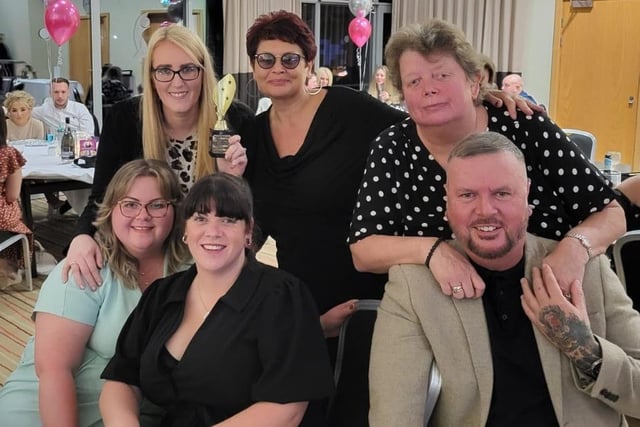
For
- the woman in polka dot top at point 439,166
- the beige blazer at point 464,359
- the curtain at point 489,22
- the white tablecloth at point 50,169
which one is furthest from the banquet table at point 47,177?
the curtain at point 489,22

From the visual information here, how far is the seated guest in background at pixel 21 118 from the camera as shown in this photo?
20.2 ft

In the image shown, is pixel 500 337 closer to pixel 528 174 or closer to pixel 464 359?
pixel 464 359

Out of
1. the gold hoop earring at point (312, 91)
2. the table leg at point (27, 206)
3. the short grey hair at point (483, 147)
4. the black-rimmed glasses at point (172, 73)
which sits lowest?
the table leg at point (27, 206)

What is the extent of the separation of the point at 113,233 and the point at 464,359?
988 mm

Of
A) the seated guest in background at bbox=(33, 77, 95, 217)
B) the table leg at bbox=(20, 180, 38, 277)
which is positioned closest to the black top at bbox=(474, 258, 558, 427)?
the table leg at bbox=(20, 180, 38, 277)

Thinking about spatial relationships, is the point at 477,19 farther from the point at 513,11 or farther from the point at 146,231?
the point at 146,231

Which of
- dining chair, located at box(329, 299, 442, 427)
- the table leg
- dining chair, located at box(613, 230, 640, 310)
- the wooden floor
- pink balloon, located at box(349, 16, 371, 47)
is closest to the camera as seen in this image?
dining chair, located at box(329, 299, 442, 427)

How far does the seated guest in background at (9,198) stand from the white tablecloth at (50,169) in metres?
0.27

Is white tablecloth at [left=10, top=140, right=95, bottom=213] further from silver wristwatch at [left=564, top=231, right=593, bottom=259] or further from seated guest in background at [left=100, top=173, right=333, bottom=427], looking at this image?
silver wristwatch at [left=564, top=231, right=593, bottom=259]

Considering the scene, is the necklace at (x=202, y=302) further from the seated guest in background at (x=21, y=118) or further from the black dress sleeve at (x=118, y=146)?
the seated guest in background at (x=21, y=118)

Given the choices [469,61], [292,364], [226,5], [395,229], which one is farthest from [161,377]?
[226,5]

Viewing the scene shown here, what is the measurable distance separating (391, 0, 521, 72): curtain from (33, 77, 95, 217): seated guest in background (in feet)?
15.3

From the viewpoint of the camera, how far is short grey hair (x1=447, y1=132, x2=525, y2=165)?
1.61 metres

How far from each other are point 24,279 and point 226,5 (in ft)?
16.3
